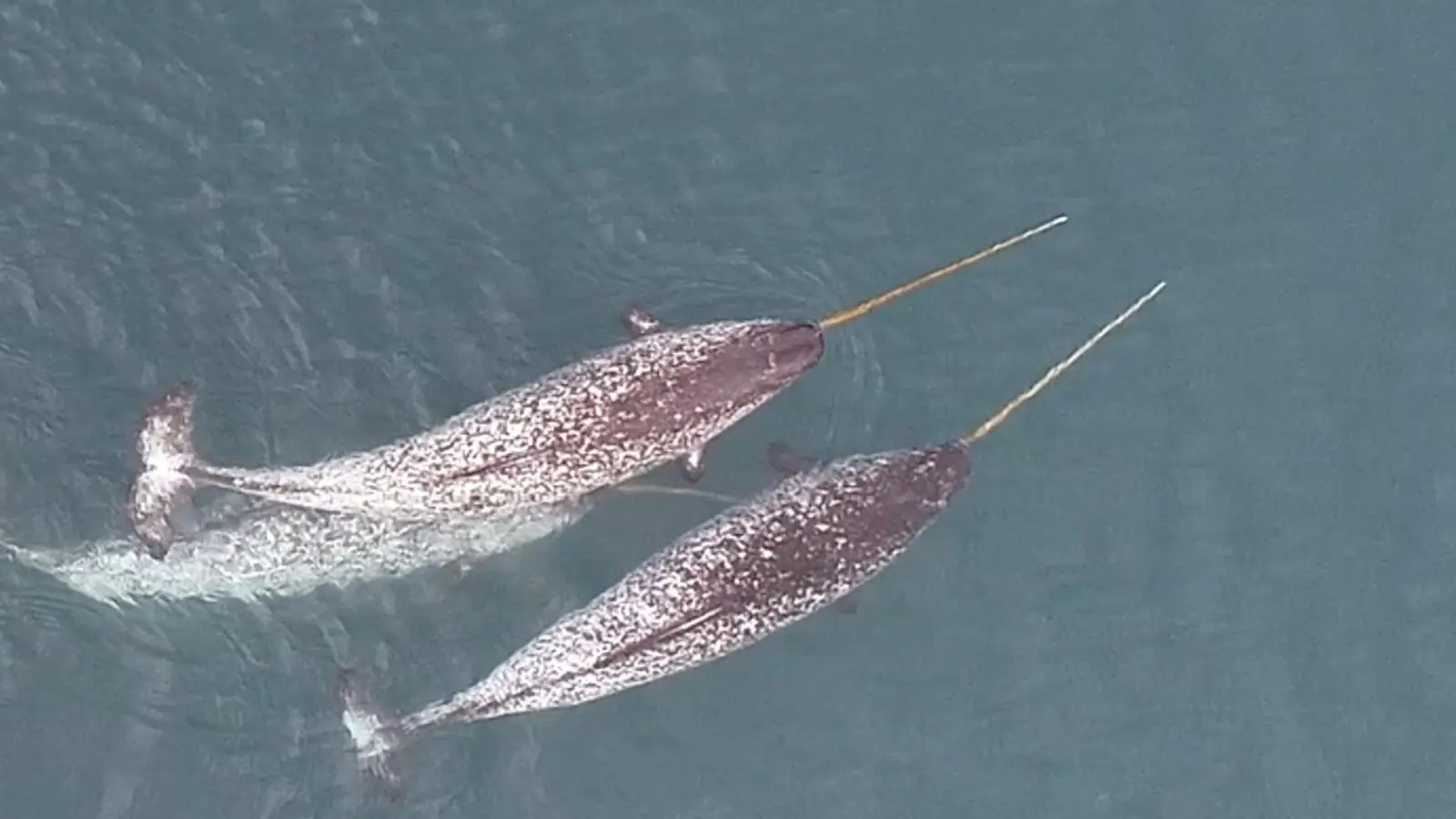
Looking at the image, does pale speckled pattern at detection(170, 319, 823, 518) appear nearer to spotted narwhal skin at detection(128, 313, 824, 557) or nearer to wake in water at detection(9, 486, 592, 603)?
spotted narwhal skin at detection(128, 313, 824, 557)

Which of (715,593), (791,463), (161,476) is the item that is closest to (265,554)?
(161,476)

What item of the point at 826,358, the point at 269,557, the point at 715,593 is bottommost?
the point at 715,593

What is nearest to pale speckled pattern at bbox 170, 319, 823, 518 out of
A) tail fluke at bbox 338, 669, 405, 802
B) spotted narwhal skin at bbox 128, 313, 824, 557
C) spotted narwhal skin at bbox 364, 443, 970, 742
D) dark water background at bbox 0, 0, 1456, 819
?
spotted narwhal skin at bbox 128, 313, 824, 557

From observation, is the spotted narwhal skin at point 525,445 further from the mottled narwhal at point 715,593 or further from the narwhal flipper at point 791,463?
the mottled narwhal at point 715,593

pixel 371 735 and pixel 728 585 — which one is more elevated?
pixel 728 585

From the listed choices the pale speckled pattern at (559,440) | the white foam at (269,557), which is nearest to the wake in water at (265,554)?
the white foam at (269,557)

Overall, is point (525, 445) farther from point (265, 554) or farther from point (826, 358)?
point (826, 358)
